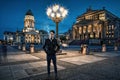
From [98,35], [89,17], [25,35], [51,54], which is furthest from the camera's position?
[25,35]

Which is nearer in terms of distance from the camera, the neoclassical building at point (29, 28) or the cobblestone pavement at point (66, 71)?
the cobblestone pavement at point (66, 71)

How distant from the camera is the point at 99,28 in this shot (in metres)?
60.8

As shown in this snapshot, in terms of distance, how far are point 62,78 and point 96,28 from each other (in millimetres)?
61471

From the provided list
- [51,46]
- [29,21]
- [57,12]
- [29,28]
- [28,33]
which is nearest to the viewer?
[51,46]

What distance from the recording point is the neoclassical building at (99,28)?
55.8 meters

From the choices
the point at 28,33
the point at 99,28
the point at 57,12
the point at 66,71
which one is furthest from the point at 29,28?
the point at 66,71

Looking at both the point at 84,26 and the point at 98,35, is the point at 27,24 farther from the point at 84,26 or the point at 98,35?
the point at 98,35

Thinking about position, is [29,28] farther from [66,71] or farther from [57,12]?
[66,71]

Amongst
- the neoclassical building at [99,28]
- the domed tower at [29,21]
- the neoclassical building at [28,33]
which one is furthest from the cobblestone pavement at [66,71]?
the domed tower at [29,21]

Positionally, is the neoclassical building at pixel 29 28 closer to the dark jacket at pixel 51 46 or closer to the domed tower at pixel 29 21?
the domed tower at pixel 29 21

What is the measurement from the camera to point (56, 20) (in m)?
13.8

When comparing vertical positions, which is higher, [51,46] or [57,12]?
[57,12]

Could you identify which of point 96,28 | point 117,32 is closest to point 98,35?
point 96,28

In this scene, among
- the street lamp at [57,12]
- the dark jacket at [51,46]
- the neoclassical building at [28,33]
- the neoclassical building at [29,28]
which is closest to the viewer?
the dark jacket at [51,46]
